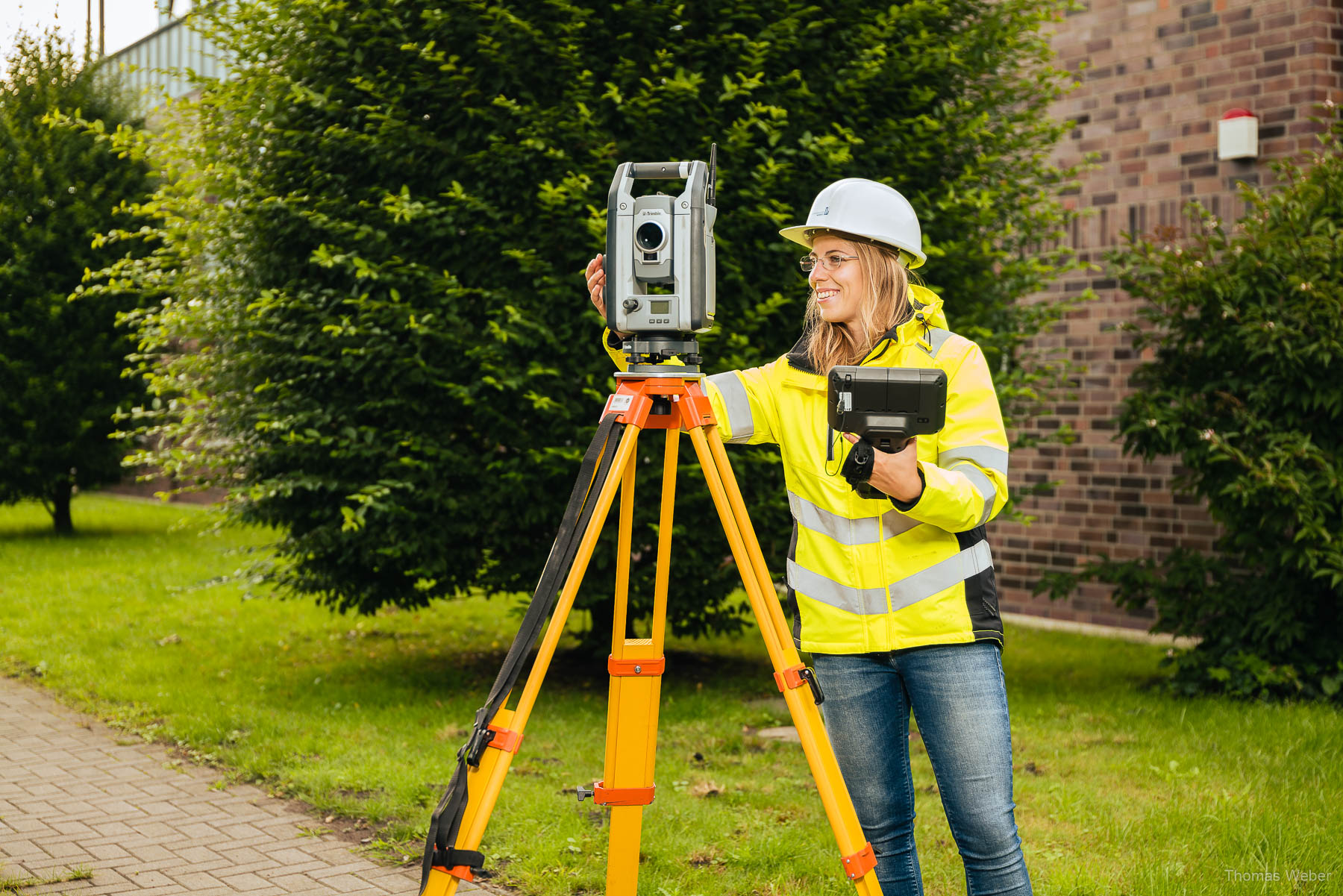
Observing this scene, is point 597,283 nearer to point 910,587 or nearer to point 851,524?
point 851,524

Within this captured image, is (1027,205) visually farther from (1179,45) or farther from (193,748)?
(193,748)

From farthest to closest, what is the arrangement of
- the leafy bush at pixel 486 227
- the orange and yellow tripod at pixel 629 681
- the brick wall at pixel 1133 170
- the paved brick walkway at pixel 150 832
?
the brick wall at pixel 1133 170
the leafy bush at pixel 486 227
the paved brick walkway at pixel 150 832
the orange and yellow tripod at pixel 629 681

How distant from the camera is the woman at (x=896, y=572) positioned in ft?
8.83

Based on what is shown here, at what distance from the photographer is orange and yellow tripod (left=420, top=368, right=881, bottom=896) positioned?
2.56 metres

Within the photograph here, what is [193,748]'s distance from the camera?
593 cm

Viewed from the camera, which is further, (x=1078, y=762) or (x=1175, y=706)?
(x=1175, y=706)

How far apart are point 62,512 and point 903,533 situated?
577 inches

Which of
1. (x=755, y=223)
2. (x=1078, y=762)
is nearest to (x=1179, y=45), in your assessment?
(x=755, y=223)

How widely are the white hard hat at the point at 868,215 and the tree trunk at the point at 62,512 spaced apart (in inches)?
560

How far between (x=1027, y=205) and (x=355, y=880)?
16.5 feet

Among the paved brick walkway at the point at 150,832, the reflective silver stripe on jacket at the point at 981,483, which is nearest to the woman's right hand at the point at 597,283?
the reflective silver stripe on jacket at the point at 981,483

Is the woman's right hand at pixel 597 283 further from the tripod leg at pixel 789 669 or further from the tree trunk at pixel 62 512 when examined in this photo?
the tree trunk at pixel 62 512

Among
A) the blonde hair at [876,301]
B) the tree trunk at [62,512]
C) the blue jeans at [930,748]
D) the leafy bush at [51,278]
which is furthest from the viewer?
the tree trunk at [62,512]

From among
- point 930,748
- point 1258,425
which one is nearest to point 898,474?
point 930,748
